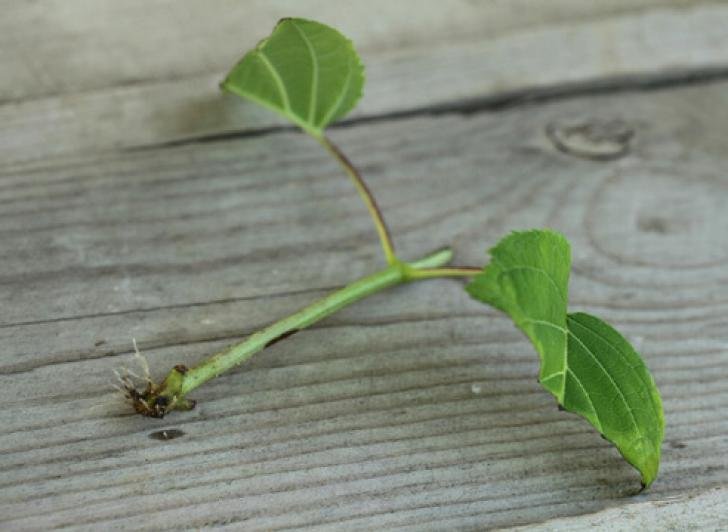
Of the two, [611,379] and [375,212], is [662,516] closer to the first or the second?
[611,379]

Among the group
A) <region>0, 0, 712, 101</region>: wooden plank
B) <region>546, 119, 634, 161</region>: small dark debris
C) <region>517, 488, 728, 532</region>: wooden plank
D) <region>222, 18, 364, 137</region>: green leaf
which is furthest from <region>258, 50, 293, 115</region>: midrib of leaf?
<region>517, 488, 728, 532</region>: wooden plank

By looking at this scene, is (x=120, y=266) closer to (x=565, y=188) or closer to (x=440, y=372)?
(x=440, y=372)

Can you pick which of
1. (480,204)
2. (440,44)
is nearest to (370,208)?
(480,204)

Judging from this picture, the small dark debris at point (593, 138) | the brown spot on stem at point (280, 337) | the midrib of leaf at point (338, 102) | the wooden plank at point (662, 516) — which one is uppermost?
the midrib of leaf at point (338, 102)

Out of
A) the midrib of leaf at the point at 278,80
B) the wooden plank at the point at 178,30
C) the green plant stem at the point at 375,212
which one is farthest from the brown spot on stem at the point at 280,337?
the wooden plank at the point at 178,30

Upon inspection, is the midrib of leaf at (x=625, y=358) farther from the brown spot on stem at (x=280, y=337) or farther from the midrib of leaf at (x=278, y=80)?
the midrib of leaf at (x=278, y=80)

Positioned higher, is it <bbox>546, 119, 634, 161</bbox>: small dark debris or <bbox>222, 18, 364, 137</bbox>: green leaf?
<bbox>222, 18, 364, 137</bbox>: green leaf

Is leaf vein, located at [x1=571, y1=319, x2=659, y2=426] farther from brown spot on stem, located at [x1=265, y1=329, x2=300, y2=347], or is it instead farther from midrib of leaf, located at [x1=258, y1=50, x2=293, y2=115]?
midrib of leaf, located at [x1=258, y1=50, x2=293, y2=115]
